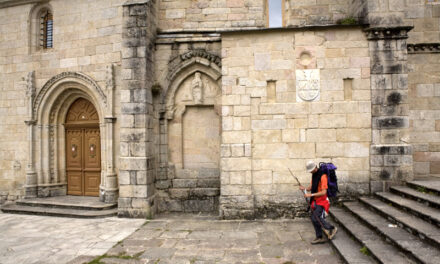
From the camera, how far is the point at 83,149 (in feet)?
27.8

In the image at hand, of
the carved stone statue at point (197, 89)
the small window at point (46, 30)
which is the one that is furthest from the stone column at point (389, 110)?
the small window at point (46, 30)

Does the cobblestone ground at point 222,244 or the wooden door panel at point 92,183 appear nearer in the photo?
the cobblestone ground at point 222,244

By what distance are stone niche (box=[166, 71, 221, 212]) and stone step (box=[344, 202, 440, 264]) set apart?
3552 millimetres

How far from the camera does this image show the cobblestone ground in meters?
4.47

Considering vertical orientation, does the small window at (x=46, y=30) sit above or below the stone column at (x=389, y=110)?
above

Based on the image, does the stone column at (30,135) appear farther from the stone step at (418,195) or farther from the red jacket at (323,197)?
the stone step at (418,195)

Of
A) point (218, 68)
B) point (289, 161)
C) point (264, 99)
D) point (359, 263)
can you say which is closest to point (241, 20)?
point (218, 68)

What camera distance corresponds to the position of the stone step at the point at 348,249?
3996 millimetres

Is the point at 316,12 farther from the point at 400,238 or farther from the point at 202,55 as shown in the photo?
the point at 400,238

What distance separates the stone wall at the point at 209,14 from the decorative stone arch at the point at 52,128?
2954mm

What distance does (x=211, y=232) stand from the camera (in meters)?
5.73

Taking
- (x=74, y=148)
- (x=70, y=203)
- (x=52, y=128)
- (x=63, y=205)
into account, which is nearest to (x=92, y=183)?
(x=70, y=203)

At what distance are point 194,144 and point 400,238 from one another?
5026 millimetres

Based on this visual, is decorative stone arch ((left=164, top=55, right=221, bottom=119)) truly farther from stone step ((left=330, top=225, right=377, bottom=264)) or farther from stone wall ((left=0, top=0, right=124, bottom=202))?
stone step ((left=330, top=225, right=377, bottom=264))
